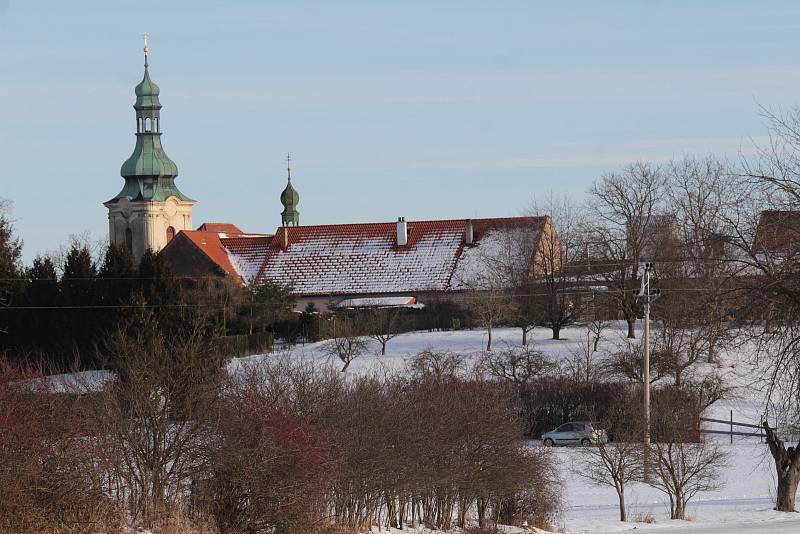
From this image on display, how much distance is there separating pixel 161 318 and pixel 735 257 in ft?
111

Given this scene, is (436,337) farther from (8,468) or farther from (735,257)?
(8,468)

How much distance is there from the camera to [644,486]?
1489 inches

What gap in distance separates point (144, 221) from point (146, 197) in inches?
78.6

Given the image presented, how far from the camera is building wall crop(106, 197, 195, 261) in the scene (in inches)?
4158

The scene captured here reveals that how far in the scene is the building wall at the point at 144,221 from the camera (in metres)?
106

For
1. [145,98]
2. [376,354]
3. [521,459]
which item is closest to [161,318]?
[376,354]

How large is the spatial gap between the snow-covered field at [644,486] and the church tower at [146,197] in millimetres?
47373

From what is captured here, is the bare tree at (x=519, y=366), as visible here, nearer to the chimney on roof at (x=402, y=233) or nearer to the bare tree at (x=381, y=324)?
the bare tree at (x=381, y=324)

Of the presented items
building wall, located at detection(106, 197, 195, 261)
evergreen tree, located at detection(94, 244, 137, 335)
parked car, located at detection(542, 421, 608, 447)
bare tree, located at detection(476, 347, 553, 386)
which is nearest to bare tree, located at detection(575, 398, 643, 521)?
parked car, located at detection(542, 421, 608, 447)

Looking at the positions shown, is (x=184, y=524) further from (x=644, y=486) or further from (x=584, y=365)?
(x=584, y=365)

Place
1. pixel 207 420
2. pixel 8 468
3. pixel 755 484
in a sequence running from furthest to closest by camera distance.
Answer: pixel 755 484, pixel 207 420, pixel 8 468

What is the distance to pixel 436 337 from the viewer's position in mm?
62344

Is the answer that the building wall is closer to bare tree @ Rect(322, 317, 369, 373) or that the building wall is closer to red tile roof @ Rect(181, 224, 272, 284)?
red tile roof @ Rect(181, 224, 272, 284)

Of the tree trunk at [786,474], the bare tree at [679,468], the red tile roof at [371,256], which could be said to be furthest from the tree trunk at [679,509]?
the red tile roof at [371,256]
